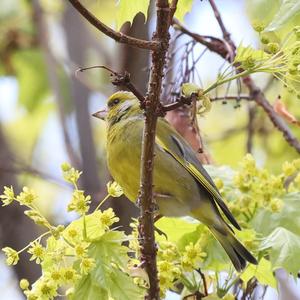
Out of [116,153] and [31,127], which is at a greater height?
[116,153]

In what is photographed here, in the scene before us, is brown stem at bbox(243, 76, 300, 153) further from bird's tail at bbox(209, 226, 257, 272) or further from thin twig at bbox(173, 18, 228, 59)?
bird's tail at bbox(209, 226, 257, 272)

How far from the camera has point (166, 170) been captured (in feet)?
10.9

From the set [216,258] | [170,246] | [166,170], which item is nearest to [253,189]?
[216,258]

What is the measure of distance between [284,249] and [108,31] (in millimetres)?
1004

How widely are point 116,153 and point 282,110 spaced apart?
0.68 metres

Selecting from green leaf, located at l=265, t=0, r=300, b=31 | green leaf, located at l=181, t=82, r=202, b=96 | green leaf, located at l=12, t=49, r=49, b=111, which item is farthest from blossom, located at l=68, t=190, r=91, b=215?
green leaf, located at l=12, t=49, r=49, b=111

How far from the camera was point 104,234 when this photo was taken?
7.58ft

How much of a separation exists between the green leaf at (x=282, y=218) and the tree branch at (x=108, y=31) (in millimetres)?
1039

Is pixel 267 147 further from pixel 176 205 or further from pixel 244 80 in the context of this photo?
pixel 176 205

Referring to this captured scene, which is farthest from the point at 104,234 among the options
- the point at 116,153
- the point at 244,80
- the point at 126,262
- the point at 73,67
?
the point at 73,67

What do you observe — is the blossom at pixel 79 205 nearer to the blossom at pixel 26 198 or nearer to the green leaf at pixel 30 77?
the blossom at pixel 26 198

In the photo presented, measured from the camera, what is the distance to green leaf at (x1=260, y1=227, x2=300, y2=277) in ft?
8.27

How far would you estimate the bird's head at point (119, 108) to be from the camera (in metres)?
3.47

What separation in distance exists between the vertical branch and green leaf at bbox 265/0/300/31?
0.33m
